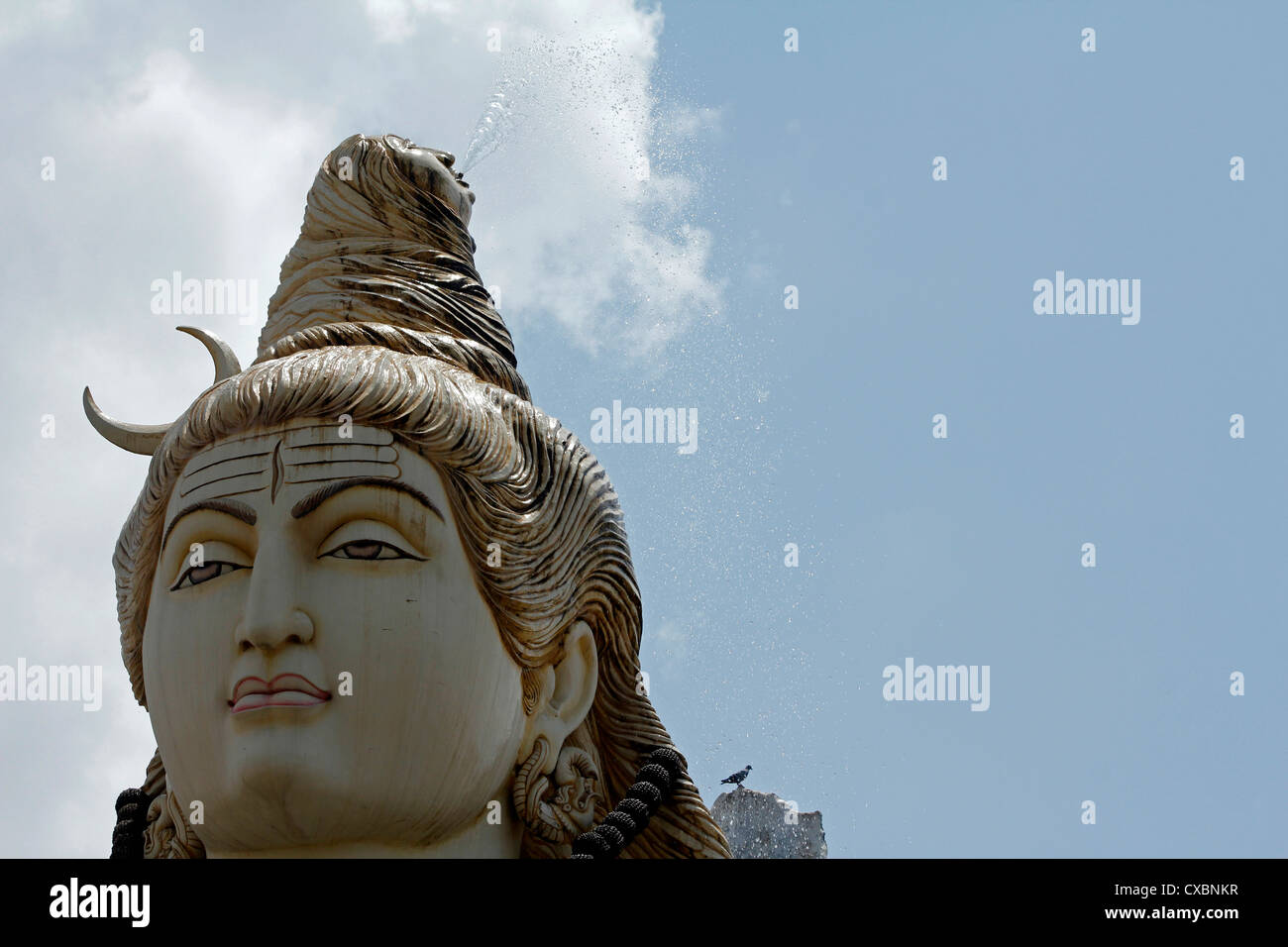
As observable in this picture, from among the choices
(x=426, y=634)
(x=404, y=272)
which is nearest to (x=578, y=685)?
(x=426, y=634)

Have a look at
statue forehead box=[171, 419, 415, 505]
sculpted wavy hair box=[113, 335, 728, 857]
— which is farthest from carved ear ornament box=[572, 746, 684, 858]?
statue forehead box=[171, 419, 415, 505]

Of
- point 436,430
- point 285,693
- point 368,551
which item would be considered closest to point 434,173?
point 436,430

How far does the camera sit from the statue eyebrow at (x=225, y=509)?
7184 millimetres

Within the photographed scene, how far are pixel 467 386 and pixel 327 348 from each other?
686 millimetres

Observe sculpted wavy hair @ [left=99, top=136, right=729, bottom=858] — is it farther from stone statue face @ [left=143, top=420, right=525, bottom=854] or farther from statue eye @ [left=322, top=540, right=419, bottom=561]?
statue eye @ [left=322, top=540, right=419, bottom=561]

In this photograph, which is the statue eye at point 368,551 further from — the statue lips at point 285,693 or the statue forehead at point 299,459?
the statue lips at point 285,693

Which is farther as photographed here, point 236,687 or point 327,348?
point 327,348

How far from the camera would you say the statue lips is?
688cm

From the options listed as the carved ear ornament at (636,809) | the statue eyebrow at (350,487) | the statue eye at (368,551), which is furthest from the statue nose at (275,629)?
the carved ear ornament at (636,809)

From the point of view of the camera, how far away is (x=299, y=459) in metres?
7.23

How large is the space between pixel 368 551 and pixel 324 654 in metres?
0.48
